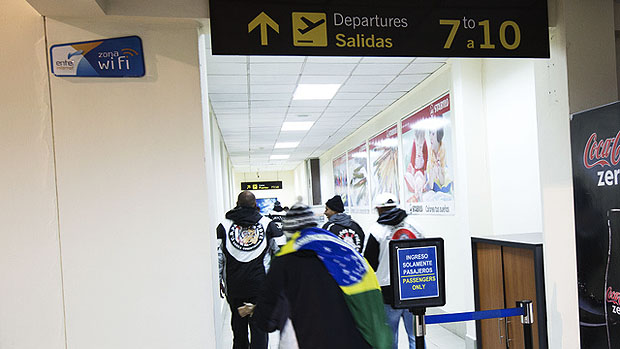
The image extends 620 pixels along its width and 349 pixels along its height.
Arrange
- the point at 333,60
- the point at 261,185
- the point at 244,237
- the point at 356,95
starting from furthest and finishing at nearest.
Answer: the point at 261,185
the point at 356,95
the point at 333,60
the point at 244,237

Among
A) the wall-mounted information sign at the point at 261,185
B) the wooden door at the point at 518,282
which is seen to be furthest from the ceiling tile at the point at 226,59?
the wall-mounted information sign at the point at 261,185

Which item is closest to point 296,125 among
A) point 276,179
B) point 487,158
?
point 487,158

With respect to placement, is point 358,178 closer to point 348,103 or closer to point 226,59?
point 348,103

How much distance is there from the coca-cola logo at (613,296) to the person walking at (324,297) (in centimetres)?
135

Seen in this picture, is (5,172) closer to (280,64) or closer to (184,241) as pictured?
(184,241)

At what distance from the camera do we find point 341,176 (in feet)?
44.7

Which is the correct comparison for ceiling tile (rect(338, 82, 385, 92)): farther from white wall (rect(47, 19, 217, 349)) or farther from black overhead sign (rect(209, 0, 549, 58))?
white wall (rect(47, 19, 217, 349))

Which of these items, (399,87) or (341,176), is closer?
(399,87)

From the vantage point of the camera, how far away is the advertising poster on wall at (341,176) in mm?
13045

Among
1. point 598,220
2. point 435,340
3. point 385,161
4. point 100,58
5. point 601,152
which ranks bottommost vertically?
point 435,340

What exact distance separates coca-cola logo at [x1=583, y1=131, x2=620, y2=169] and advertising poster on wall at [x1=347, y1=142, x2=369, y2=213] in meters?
7.62

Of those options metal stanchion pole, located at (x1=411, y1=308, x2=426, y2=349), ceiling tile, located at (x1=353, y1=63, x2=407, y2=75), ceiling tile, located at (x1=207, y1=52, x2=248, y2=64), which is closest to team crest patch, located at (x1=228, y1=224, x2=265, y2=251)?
metal stanchion pole, located at (x1=411, y1=308, x2=426, y2=349)

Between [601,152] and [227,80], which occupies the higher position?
[227,80]

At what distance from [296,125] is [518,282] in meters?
6.49
